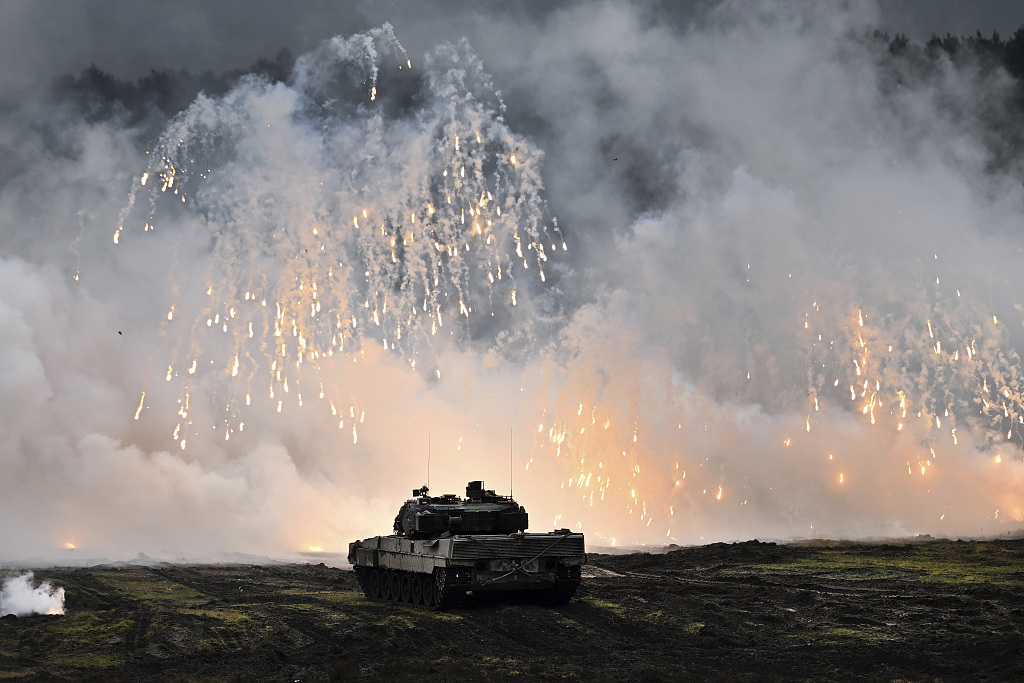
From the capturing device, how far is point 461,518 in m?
28.2

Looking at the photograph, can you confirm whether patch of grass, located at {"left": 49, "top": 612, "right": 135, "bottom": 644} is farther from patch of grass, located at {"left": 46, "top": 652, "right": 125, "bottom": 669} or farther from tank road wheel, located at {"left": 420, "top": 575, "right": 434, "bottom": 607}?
tank road wheel, located at {"left": 420, "top": 575, "right": 434, "bottom": 607}

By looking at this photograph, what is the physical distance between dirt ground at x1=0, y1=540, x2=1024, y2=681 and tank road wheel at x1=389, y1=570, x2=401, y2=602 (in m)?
1.48

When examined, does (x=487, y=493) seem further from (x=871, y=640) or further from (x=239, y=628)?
(x=871, y=640)

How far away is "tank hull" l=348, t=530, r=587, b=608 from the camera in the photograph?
2552cm

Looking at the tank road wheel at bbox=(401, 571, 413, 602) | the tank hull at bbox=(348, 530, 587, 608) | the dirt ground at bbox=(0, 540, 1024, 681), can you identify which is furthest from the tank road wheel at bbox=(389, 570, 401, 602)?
the tank hull at bbox=(348, 530, 587, 608)

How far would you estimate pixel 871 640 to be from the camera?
752 inches

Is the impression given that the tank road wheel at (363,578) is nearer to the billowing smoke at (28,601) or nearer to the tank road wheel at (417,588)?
the tank road wheel at (417,588)

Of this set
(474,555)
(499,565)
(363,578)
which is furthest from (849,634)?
(363,578)

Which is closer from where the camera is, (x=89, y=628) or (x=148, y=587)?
(x=89, y=628)

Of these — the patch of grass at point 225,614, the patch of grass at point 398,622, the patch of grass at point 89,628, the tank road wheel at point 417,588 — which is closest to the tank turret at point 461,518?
the tank road wheel at point 417,588

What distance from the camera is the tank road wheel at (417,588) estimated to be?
2797cm

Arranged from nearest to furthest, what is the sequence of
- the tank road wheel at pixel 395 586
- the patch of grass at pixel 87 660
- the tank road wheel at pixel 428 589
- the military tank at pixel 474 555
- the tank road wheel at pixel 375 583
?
the patch of grass at pixel 87 660, the military tank at pixel 474 555, the tank road wheel at pixel 428 589, the tank road wheel at pixel 395 586, the tank road wheel at pixel 375 583

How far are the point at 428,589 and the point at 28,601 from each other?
37.5 ft

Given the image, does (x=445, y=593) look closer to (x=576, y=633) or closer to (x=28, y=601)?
(x=576, y=633)
